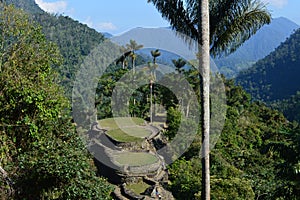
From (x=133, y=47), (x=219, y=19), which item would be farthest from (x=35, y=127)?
(x=133, y=47)

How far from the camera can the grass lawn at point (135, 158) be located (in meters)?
15.1

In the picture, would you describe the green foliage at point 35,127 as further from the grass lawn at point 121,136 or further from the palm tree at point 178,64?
the palm tree at point 178,64

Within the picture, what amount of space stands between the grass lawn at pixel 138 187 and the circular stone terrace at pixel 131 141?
1.61 ft

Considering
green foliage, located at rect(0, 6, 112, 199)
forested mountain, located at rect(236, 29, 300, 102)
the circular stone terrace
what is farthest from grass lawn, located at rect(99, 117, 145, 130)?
forested mountain, located at rect(236, 29, 300, 102)

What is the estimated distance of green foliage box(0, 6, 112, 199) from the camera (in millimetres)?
5645

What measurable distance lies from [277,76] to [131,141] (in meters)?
79.6

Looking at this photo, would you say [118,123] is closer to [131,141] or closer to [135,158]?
[131,141]

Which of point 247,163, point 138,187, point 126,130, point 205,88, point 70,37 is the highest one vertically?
point 70,37

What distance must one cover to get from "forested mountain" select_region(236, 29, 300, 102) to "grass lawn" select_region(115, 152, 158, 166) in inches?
2613

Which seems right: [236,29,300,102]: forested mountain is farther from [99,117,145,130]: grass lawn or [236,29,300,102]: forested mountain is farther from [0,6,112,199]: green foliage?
[0,6,112,199]: green foliage

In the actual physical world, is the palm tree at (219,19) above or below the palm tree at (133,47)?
below

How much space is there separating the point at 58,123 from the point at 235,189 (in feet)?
18.6

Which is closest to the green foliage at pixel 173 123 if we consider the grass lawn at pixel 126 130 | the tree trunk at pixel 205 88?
the grass lawn at pixel 126 130

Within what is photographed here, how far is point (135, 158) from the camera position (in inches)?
623
